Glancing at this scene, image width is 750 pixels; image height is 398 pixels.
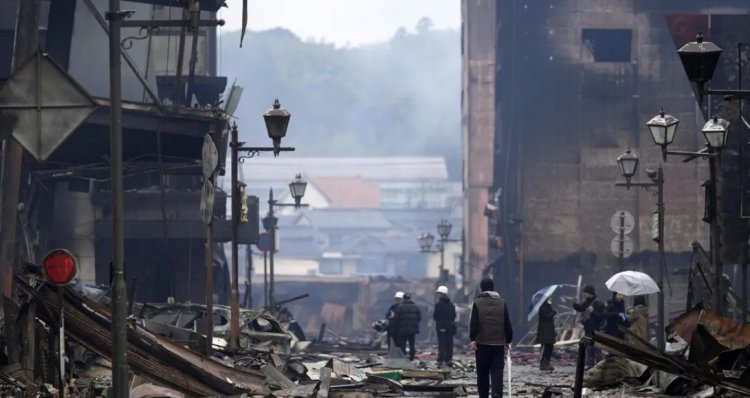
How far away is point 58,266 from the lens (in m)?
13.5

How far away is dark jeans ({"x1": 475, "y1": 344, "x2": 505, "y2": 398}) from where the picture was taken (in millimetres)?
17500

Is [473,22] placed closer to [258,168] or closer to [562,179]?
[562,179]

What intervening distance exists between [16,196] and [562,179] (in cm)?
3334

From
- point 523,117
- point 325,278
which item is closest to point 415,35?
point 325,278

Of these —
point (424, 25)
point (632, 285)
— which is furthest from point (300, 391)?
point (424, 25)

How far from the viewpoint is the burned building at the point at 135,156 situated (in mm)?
22906

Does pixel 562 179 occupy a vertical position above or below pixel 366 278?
above

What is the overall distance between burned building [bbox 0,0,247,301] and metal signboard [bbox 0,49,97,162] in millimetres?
697

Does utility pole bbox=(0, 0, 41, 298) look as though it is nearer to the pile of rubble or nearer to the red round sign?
the pile of rubble

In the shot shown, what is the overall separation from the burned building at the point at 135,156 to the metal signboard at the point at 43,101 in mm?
697

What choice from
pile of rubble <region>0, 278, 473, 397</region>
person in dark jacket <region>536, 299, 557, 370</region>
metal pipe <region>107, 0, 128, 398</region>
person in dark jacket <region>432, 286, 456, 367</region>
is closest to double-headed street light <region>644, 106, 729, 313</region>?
pile of rubble <region>0, 278, 473, 397</region>

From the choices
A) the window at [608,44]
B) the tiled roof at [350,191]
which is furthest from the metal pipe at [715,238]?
the tiled roof at [350,191]

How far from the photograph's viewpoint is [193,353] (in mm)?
16609

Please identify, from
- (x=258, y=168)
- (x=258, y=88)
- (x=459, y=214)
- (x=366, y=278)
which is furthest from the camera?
(x=258, y=88)
